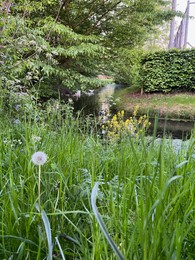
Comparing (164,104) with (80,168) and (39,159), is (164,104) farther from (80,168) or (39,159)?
(39,159)

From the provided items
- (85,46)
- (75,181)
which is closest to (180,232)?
(75,181)

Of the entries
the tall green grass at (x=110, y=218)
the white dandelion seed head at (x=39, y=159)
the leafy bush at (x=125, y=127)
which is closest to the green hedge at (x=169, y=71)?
the leafy bush at (x=125, y=127)

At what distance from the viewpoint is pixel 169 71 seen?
1019 centimetres

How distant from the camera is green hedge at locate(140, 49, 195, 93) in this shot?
9.93 m

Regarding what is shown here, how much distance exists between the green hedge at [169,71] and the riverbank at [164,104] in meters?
0.37

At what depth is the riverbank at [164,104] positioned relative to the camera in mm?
8758

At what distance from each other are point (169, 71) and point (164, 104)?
1.69 meters

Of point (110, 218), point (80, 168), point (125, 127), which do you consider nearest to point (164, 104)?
point (125, 127)

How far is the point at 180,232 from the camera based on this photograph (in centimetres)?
48

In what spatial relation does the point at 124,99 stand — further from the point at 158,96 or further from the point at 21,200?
the point at 21,200

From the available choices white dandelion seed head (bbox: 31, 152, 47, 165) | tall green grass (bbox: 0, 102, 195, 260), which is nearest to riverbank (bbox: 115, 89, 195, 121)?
tall green grass (bbox: 0, 102, 195, 260)

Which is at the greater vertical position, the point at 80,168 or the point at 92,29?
the point at 92,29

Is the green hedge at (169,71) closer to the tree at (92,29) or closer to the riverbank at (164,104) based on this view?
the riverbank at (164,104)

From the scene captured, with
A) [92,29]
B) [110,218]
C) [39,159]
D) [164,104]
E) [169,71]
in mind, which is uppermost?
[92,29]
